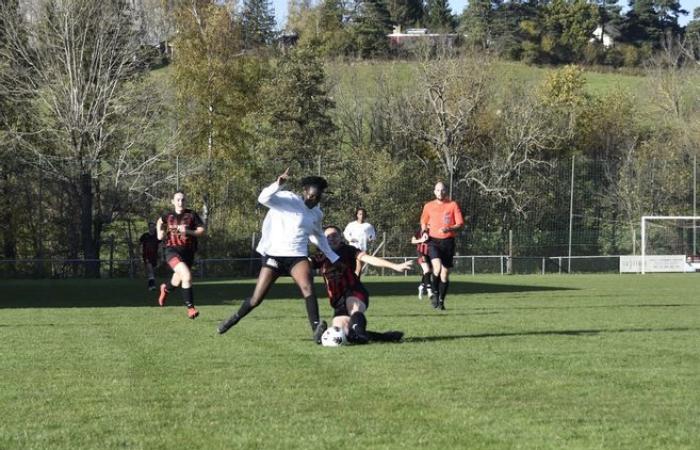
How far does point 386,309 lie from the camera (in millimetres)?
18703

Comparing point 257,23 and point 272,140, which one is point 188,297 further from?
point 257,23

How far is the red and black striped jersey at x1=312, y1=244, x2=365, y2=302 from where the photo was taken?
40.3ft

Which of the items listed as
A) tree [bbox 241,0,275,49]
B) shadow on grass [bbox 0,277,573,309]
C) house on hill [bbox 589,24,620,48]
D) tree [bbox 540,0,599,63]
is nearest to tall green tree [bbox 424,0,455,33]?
tree [bbox 540,0,599,63]

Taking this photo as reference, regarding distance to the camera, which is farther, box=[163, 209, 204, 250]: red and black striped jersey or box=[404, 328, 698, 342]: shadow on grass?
box=[163, 209, 204, 250]: red and black striped jersey

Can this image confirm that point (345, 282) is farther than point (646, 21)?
No

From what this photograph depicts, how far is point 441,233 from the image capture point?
60.7ft

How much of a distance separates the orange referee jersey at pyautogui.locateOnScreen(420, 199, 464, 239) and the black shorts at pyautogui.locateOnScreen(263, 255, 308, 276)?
672cm

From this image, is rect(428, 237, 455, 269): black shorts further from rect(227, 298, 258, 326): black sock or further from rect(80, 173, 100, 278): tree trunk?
rect(80, 173, 100, 278): tree trunk

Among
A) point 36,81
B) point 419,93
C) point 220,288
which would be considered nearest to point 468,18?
point 419,93

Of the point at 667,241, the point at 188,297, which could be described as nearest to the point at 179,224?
the point at 188,297

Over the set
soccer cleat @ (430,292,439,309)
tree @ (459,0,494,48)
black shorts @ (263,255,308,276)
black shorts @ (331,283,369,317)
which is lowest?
soccer cleat @ (430,292,439,309)

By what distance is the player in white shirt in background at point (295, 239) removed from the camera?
11875 millimetres

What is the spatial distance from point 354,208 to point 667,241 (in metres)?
13.4

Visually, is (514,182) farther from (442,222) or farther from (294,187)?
(442,222)
